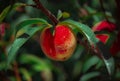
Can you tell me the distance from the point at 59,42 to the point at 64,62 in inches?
40.4

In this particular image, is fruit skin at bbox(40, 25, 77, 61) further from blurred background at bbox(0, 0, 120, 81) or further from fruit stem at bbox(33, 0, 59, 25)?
blurred background at bbox(0, 0, 120, 81)

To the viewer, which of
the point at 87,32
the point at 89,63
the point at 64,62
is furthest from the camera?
the point at 64,62

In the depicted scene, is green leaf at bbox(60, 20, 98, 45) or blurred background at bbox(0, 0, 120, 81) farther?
blurred background at bbox(0, 0, 120, 81)

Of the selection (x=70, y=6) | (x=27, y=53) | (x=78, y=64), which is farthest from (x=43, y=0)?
(x=27, y=53)

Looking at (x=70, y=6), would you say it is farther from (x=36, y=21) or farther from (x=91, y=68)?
(x=36, y=21)

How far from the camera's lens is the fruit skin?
3.57 ft

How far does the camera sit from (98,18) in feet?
5.53

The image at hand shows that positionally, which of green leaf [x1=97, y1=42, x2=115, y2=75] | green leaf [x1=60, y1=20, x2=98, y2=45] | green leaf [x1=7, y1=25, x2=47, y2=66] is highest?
green leaf [x1=7, y1=25, x2=47, y2=66]

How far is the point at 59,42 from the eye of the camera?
1.09 m

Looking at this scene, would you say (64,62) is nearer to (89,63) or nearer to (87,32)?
(89,63)

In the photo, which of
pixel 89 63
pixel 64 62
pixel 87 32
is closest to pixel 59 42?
pixel 87 32

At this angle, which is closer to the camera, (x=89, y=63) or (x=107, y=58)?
(x=107, y=58)

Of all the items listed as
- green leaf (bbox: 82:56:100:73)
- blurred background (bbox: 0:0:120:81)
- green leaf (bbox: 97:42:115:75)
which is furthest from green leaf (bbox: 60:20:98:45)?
green leaf (bbox: 82:56:100:73)

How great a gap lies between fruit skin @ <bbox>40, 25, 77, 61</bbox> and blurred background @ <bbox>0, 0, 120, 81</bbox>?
0.59 ft
